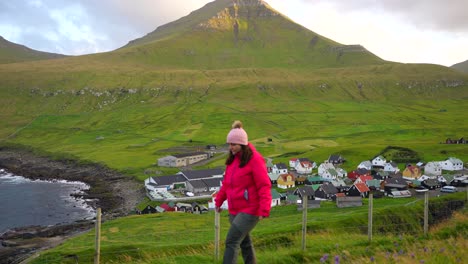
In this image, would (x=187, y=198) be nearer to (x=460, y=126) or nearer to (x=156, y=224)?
(x=156, y=224)

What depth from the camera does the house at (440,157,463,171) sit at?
103287mm

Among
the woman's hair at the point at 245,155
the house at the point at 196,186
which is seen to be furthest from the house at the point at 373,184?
the woman's hair at the point at 245,155

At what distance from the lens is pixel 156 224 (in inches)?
2315

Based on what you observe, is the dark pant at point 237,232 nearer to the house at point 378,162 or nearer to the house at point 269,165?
the house at point 269,165

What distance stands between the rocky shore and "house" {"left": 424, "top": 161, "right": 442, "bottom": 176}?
2857 inches

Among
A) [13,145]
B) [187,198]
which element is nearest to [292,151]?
[187,198]

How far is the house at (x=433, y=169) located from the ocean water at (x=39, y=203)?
3217 inches

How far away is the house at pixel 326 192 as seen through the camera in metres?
82.9

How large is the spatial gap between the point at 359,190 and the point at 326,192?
23.5 feet

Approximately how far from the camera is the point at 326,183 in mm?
89875

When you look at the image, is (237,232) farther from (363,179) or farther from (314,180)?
(314,180)

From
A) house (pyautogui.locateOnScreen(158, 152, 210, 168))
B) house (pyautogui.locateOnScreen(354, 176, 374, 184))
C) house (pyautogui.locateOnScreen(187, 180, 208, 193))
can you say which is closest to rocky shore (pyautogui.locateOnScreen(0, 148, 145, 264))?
house (pyautogui.locateOnScreen(187, 180, 208, 193))

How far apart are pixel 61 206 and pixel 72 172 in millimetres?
39464

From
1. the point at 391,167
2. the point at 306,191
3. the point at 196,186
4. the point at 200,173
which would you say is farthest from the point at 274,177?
the point at 391,167
